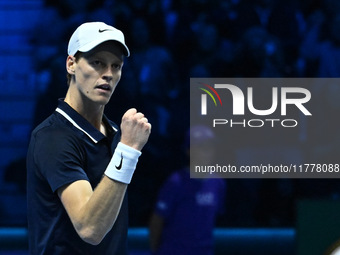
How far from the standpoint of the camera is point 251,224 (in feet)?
18.4

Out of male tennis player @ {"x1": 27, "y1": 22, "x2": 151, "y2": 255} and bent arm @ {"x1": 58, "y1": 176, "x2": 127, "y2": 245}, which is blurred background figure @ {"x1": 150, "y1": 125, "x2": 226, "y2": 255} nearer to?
male tennis player @ {"x1": 27, "y1": 22, "x2": 151, "y2": 255}

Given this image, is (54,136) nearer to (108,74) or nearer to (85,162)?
(85,162)

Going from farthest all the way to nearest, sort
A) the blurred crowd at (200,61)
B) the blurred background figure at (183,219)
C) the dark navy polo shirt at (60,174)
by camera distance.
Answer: the blurred crowd at (200,61)
the blurred background figure at (183,219)
the dark navy polo shirt at (60,174)

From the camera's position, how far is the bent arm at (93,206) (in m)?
1.81

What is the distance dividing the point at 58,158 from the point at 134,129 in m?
0.23

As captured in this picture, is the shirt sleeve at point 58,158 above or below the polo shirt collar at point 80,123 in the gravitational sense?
below

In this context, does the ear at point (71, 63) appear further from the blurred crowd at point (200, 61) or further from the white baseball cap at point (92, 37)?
the blurred crowd at point (200, 61)

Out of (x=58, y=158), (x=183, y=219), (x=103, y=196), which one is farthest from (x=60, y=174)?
(x=183, y=219)

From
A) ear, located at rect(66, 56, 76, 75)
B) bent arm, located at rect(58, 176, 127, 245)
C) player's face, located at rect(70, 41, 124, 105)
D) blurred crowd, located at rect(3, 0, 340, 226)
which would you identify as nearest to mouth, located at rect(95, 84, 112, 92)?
player's face, located at rect(70, 41, 124, 105)

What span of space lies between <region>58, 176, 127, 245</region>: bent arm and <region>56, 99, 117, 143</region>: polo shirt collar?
21cm

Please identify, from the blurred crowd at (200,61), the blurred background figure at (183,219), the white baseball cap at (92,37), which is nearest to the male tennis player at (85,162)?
the white baseball cap at (92,37)

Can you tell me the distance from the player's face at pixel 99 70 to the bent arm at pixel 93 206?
0.94 feet

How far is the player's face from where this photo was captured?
1994 millimetres

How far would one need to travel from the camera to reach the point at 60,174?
188 cm
